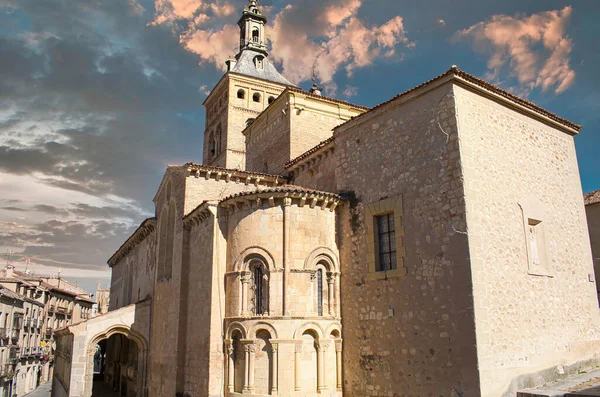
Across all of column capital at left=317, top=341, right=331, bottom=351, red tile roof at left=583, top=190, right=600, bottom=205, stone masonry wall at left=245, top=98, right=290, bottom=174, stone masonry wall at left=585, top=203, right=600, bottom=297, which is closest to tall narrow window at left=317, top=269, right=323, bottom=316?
column capital at left=317, top=341, right=331, bottom=351

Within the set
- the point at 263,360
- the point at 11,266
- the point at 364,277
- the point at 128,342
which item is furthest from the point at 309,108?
the point at 11,266

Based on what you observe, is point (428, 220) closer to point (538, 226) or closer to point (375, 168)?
point (375, 168)

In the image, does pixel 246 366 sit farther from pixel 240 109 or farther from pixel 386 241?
pixel 240 109

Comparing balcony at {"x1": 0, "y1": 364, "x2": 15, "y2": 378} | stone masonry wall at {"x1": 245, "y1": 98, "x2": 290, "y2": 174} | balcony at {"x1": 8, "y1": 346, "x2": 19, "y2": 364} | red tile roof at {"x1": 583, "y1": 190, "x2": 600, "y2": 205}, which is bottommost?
balcony at {"x1": 0, "y1": 364, "x2": 15, "y2": 378}

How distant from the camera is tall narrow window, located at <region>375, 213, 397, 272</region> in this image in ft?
41.1

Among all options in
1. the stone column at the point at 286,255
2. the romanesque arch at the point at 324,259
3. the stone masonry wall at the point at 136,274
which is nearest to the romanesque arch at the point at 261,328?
the stone column at the point at 286,255

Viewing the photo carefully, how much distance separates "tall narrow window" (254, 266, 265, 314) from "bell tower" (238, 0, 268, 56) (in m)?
29.5

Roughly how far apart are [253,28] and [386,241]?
3225 cm

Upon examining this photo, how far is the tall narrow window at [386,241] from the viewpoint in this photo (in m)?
12.5

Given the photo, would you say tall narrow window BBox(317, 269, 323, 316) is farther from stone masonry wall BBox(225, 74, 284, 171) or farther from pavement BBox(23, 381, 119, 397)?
stone masonry wall BBox(225, 74, 284, 171)

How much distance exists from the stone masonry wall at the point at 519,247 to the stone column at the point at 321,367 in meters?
4.47

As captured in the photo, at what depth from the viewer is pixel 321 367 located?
12.9 meters

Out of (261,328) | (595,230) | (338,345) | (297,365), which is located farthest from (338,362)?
(595,230)

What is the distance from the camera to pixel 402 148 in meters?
12.5
